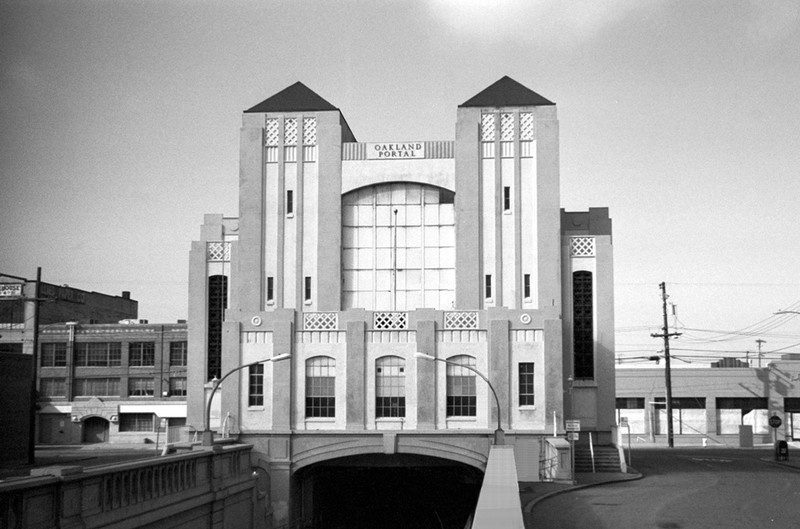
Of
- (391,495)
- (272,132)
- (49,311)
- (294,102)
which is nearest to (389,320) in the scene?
(272,132)

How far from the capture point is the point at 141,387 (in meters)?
74.6

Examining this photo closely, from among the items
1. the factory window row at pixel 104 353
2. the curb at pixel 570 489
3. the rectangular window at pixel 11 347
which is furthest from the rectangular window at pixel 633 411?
the rectangular window at pixel 11 347

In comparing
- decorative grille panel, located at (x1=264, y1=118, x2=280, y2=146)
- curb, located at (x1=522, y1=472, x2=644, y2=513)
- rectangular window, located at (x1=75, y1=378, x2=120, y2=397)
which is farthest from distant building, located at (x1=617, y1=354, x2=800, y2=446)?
decorative grille panel, located at (x1=264, y1=118, x2=280, y2=146)

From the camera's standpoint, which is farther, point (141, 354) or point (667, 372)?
point (141, 354)

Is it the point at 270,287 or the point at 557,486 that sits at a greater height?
the point at 270,287

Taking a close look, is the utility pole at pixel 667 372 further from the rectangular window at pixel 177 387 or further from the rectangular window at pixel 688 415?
the rectangular window at pixel 177 387

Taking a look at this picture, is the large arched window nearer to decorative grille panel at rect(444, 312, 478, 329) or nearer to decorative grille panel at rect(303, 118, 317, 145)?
decorative grille panel at rect(303, 118, 317, 145)

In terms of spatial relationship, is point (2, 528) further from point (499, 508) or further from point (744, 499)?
point (744, 499)

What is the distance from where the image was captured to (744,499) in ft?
106

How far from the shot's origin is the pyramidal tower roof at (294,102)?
47062 mm

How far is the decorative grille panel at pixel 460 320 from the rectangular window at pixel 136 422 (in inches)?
1531

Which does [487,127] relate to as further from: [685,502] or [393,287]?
[685,502]

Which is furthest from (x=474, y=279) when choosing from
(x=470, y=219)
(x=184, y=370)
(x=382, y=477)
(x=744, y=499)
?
(x=184, y=370)

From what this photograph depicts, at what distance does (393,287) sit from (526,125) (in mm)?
10110
